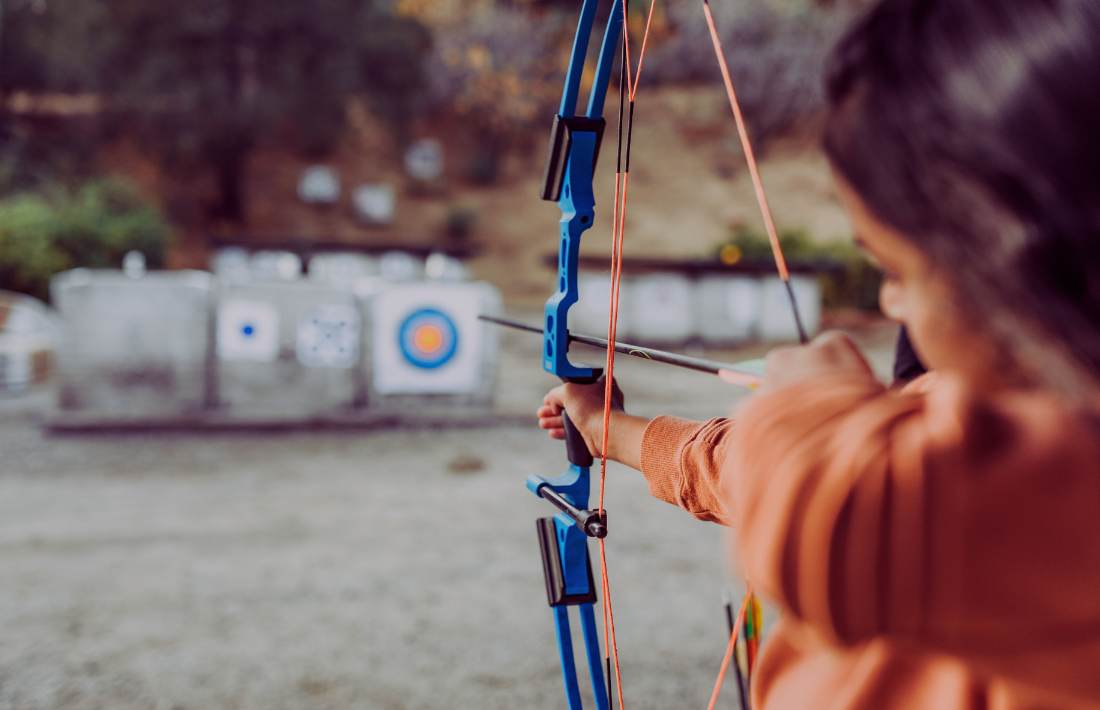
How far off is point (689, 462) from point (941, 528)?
1.55ft

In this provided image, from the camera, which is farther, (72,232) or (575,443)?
(72,232)

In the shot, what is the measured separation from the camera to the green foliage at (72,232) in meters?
8.16

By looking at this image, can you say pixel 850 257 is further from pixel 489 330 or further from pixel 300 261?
pixel 489 330

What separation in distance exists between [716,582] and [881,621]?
7.90 ft

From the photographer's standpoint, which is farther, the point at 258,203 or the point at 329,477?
the point at 258,203

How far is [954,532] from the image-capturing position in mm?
421

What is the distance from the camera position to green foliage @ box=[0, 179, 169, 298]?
8.16 meters

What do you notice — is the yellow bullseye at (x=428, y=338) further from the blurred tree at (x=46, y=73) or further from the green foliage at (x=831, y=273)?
the blurred tree at (x=46, y=73)

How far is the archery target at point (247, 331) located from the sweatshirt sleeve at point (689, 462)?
13.8ft

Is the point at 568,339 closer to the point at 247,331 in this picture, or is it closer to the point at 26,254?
the point at 247,331

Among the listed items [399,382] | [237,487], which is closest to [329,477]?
[237,487]

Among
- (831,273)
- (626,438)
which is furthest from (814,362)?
(831,273)

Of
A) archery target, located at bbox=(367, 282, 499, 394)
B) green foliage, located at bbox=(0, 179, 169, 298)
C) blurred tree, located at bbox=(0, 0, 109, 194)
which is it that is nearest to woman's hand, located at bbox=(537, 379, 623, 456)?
archery target, located at bbox=(367, 282, 499, 394)

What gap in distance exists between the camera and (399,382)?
199 inches
